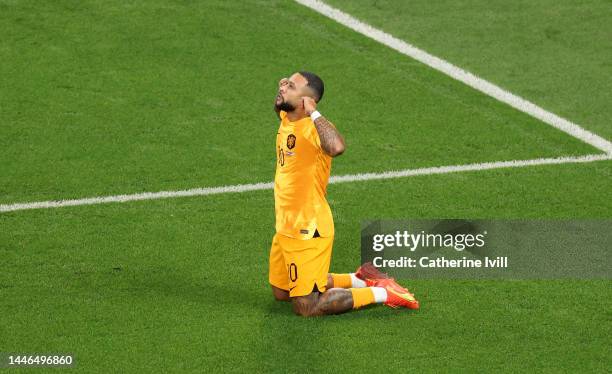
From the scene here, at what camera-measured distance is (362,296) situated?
9945 mm

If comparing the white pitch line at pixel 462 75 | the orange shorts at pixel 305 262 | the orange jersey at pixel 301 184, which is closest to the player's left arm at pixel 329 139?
the orange jersey at pixel 301 184

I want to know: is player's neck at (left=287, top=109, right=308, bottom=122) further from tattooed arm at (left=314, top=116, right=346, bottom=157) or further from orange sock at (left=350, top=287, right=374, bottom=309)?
orange sock at (left=350, top=287, right=374, bottom=309)

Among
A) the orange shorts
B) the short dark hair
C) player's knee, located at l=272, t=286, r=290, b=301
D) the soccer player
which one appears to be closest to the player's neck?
the soccer player

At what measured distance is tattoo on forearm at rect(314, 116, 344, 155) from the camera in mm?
9391

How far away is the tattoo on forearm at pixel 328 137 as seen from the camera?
939cm

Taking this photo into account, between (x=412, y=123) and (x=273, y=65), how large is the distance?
5.45 ft

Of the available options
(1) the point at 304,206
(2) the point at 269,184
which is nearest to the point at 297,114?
(1) the point at 304,206

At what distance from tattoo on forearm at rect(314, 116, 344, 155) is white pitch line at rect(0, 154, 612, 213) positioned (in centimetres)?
263

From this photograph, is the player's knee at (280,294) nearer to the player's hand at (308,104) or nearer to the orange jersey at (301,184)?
the orange jersey at (301,184)

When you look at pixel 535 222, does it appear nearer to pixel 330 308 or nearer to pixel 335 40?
pixel 330 308

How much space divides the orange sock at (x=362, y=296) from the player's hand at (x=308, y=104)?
1.22 meters

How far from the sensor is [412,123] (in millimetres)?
13328

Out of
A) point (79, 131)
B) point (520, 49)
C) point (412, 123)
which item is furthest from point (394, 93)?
point (79, 131)

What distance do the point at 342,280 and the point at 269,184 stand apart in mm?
2078
